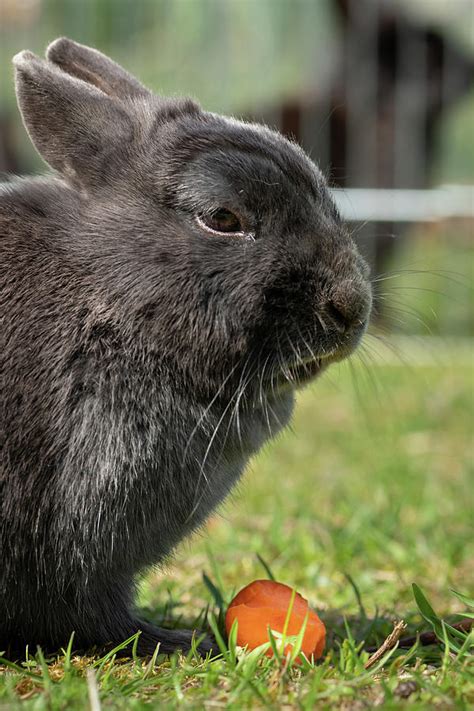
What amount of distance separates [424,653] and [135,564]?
685mm

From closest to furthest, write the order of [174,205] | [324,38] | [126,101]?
[174,205], [126,101], [324,38]

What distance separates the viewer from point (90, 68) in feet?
9.22

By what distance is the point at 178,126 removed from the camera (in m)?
2.45

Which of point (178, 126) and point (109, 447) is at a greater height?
point (178, 126)

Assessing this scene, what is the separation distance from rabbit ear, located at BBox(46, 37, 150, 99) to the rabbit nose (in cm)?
86

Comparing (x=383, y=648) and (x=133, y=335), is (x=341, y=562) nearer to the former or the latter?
(x=383, y=648)

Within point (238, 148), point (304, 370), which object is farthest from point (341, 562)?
point (238, 148)

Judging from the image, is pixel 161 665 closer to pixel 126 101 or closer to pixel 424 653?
pixel 424 653

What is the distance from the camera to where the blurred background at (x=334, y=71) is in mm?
8578

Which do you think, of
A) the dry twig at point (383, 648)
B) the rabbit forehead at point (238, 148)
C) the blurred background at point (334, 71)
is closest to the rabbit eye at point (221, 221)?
the rabbit forehead at point (238, 148)

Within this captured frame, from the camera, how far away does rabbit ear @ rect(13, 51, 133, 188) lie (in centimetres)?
242

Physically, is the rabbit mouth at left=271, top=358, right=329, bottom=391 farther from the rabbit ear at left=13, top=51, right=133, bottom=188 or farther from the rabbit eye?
the rabbit ear at left=13, top=51, right=133, bottom=188

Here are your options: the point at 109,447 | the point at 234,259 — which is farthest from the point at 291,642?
the point at 234,259

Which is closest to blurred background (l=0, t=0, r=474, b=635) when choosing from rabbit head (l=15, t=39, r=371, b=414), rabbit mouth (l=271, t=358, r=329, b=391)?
rabbit mouth (l=271, t=358, r=329, b=391)
